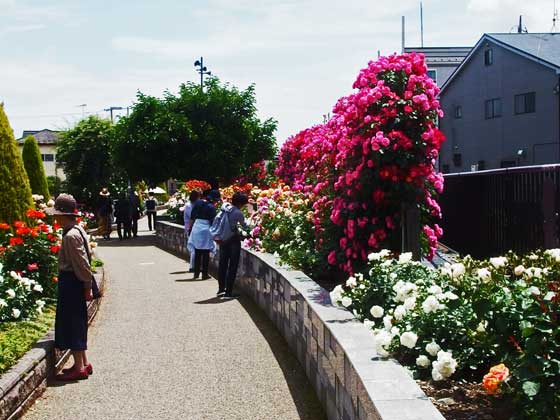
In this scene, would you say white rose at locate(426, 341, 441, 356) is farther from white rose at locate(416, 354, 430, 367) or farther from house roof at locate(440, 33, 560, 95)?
house roof at locate(440, 33, 560, 95)

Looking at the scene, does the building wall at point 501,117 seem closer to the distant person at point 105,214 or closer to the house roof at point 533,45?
the house roof at point 533,45

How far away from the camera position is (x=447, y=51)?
59531 millimetres

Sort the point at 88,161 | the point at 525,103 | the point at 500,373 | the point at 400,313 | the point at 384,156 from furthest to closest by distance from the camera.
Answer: the point at 88,161 < the point at 525,103 < the point at 384,156 < the point at 400,313 < the point at 500,373

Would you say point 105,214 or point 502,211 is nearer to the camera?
point 502,211

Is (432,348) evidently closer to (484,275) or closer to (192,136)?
(484,275)

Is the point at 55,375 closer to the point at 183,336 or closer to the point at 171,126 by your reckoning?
the point at 183,336

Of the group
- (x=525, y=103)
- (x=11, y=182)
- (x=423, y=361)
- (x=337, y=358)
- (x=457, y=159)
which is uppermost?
(x=525, y=103)

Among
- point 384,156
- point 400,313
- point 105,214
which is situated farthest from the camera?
point 105,214

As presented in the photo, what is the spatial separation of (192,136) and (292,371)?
22927 millimetres

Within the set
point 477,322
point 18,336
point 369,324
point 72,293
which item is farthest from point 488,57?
point 477,322

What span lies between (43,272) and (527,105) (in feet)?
96.9

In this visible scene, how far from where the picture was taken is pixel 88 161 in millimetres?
39531

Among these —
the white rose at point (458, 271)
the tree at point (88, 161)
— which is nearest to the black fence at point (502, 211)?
the white rose at point (458, 271)

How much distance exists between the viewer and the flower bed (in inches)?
143
